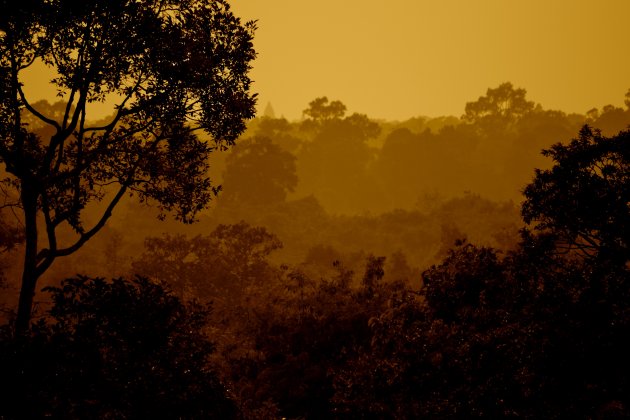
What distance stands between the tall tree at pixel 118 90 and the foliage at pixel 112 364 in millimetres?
2902

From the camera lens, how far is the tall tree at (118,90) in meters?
10.2

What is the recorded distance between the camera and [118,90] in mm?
11547

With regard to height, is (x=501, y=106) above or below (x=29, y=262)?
above

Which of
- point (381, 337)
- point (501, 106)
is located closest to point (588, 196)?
point (381, 337)

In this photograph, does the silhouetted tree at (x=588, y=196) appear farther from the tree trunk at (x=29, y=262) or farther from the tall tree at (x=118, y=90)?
the tree trunk at (x=29, y=262)

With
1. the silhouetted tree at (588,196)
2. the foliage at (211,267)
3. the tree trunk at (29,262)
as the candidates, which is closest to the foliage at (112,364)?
the tree trunk at (29,262)

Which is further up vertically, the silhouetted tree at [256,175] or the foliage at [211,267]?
the silhouetted tree at [256,175]

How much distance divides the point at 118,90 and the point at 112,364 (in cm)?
706

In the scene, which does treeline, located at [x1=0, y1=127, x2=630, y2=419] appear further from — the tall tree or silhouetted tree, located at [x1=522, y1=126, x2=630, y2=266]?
the tall tree

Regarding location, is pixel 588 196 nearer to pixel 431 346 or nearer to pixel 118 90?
pixel 431 346

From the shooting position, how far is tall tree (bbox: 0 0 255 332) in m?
10.2

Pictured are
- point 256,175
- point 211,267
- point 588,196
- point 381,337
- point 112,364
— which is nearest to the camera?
point 112,364

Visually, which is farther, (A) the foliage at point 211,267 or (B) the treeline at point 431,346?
(A) the foliage at point 211,267

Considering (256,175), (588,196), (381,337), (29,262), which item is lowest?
(381,337)
